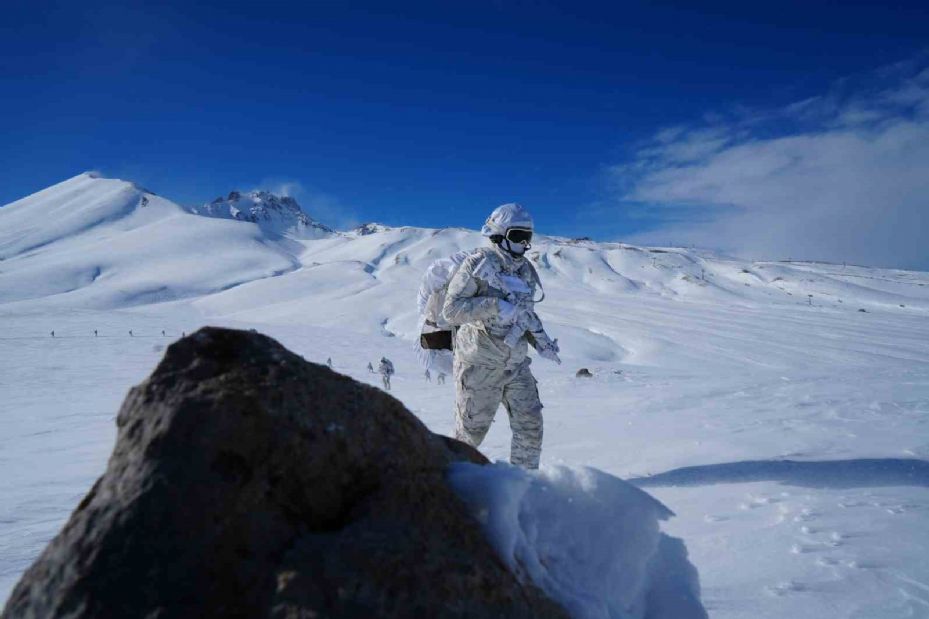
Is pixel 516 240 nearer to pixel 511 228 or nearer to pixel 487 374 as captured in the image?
pixel 511 228

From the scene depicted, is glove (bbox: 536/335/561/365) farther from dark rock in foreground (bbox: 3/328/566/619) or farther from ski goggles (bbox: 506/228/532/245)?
dark rock in foreground (bbox: 3/328/566/619)

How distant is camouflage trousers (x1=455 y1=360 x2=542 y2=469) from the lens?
412cm

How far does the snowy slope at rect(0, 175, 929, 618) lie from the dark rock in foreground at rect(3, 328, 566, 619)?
149cm

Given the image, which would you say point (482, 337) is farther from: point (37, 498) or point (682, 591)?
point (37, 498)

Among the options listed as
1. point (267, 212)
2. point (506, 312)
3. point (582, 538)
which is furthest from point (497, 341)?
point (267, 212)

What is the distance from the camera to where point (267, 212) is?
165 meters

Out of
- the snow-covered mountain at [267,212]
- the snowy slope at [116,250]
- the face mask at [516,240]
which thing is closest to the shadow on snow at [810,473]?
the face mask at [516,240]

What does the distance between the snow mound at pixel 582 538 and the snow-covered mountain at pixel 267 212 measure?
14342cm

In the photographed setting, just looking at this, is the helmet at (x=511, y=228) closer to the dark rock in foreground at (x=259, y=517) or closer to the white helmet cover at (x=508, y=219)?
the white helmet cover at (x=508, y=219)

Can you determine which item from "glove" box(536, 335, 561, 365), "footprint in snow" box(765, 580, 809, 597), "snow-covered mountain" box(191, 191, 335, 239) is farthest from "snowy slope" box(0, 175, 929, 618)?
"snow-covered mountain" box(191, 191, 335, 239)

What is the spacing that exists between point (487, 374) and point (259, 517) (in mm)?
3171

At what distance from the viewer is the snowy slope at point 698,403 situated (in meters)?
2.50

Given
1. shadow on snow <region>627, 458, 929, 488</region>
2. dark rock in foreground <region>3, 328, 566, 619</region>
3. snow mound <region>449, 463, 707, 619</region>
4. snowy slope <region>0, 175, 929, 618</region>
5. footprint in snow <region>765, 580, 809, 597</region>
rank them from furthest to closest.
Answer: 1. shadow on snow <region>627, 458, 929, 488</region>
2. snowy slope <region>0, 175, 929, 618</region>
3. footprint in snow <region>765, 580, 809, 597</region>
4. snow mound <region>449, 463, 707, 619</region>
5. dark rock in foreground <region>3, 328, 566, 619</region>

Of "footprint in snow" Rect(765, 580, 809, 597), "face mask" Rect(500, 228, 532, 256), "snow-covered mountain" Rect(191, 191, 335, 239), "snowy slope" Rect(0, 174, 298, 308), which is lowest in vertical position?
"footprint in snow" Rect(765, 580, 809, 597)
